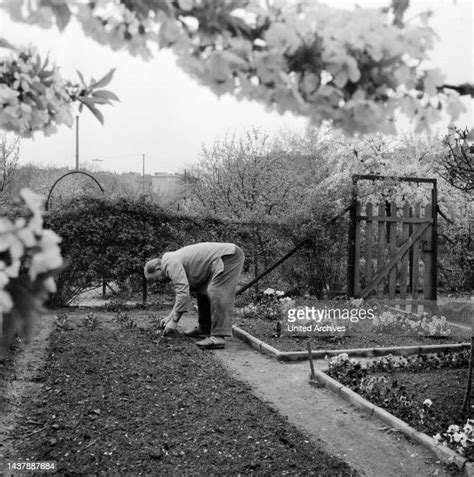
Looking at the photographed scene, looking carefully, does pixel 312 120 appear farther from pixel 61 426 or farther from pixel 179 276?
pixel 179 276

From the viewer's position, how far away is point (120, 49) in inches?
57.8

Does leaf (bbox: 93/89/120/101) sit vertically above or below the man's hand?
above

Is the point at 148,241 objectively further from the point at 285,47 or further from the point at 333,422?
the point at 285,47

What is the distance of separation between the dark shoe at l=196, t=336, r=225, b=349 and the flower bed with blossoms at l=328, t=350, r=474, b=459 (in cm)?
129

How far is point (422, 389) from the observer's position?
414cm

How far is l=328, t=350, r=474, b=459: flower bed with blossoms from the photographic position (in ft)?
10.6

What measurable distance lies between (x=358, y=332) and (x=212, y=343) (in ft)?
5.83

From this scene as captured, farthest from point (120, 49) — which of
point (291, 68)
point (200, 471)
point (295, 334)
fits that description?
point (295, 334)

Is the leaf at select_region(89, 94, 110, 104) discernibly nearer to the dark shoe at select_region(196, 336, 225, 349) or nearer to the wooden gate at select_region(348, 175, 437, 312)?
the dark shoe at select_region(196, 336, 225, 349)

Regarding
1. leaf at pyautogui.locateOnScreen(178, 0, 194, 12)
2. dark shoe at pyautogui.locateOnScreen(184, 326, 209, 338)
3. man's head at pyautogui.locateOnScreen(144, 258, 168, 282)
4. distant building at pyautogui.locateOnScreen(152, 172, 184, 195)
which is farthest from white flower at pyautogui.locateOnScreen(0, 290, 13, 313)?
distant building at pyautogui.locateOnScreen(152, 172, 184, 195)

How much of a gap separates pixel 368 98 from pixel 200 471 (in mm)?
1881

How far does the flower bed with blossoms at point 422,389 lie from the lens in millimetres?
3238

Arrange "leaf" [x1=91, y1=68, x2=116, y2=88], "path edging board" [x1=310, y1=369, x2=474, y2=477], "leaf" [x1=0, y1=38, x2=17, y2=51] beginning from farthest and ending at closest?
"path edging board" [x1=310, y1=369, x2=474, y2=477] → "leaf" [x1=91, y1=68, x2=116, y2=88] → "leaf" [x1=0, y1=38, x2=17, y2=51]

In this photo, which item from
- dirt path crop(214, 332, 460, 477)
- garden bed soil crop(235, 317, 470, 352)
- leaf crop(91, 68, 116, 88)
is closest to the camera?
leaf crop(91, 68, 116, 88)
